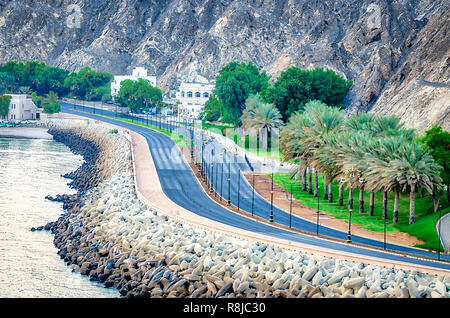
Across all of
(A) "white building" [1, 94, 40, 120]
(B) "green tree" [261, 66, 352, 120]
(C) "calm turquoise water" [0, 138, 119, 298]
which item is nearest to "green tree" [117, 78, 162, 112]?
(A) "white building" [1, 94, 40, 120]

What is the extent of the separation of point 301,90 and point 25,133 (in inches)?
2788

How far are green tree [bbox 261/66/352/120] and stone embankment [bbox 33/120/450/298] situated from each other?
188 feet

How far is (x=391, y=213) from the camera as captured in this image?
73.8m

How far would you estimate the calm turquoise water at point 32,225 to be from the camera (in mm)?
55000

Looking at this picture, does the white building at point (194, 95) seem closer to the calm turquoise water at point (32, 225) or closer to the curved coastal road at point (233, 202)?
the calm turquoise water at point (32, 225)

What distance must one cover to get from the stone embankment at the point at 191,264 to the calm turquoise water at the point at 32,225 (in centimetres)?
155

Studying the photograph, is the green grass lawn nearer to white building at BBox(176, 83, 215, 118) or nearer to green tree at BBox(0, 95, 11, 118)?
white building at BBox(176, 83, 215, 118)

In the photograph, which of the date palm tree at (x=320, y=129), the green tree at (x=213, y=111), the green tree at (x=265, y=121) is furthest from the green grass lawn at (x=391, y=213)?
the green tree at (x=213, y=111)

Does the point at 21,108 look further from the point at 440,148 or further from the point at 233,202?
the point at 440,148

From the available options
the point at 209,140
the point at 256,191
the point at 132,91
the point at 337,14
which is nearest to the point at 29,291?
the point at 256,191

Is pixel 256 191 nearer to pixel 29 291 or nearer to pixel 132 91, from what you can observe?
pixel 29 291

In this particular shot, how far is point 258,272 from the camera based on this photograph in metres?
49.5

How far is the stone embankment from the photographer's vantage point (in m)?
45.8
